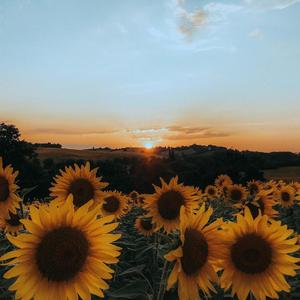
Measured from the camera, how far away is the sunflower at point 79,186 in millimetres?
6859

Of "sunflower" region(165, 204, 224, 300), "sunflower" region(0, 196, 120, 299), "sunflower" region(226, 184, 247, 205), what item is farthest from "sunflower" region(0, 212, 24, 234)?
"sunflower" region(226, 184, 247, 205)

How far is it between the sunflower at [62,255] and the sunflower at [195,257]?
0.49 meters

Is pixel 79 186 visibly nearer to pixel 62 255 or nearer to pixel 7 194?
pixel 7 194

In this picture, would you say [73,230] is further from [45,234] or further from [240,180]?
[240,180]

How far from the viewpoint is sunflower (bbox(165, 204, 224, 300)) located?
3.31 m

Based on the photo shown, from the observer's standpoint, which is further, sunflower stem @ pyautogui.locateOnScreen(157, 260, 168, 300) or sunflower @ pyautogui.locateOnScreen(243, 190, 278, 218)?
sunflower @ pyautogui.locateOnScreen(243, 190, 278, 218)

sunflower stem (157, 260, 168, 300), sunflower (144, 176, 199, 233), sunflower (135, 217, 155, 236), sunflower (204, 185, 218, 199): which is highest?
sunflower (144, 176, 199, 233)

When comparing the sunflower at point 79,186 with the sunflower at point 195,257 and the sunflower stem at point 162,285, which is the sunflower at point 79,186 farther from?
the sunflower stem at point 162,285

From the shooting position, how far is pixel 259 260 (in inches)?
157

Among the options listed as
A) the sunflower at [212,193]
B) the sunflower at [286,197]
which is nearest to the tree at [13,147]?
the sunflower at [212,193]

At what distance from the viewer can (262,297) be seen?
399cm

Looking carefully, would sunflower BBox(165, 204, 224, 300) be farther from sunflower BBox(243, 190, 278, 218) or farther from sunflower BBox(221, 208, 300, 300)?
sunflower BBox(243, 190, 278, 218)

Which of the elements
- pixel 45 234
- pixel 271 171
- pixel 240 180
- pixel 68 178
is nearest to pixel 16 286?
pixel 45 234

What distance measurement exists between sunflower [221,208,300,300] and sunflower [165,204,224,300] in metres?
0.26
